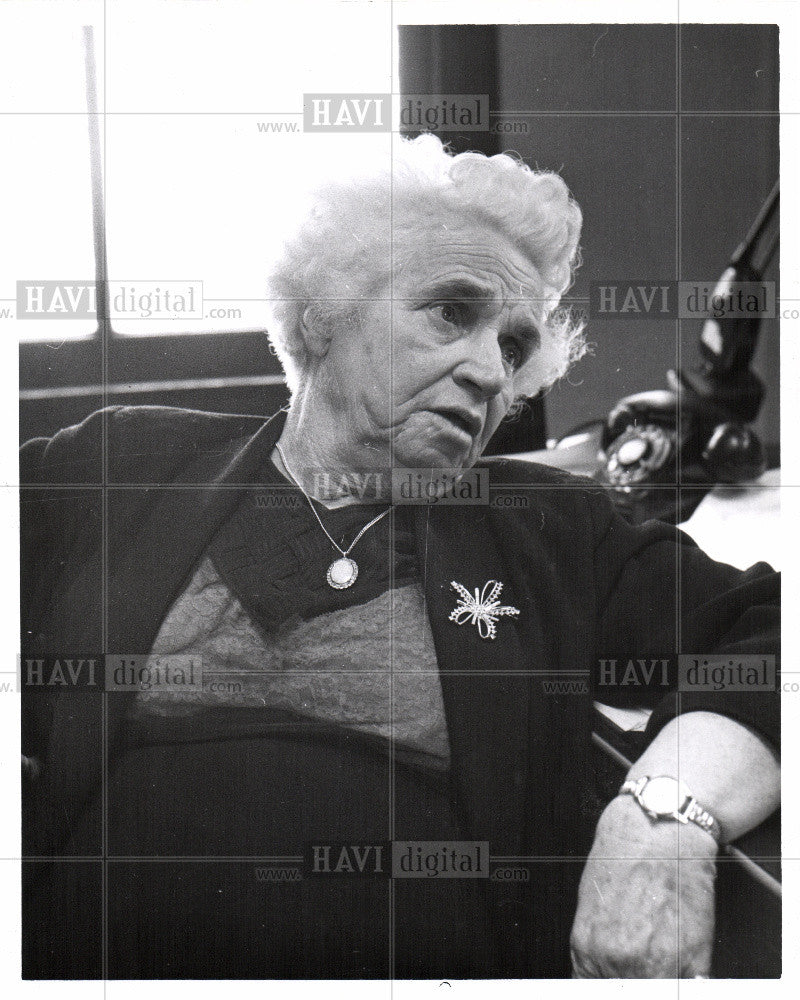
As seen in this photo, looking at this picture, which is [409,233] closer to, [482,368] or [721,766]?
[482,368]

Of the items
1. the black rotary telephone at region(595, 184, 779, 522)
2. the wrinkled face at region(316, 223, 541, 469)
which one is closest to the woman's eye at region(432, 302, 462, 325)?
the wrinkled face at region(316, 223, 541, 469)

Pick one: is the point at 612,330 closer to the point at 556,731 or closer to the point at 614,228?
the point at 614,228

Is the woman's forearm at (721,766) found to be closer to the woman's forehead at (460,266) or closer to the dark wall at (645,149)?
the dark wall at (645,149)

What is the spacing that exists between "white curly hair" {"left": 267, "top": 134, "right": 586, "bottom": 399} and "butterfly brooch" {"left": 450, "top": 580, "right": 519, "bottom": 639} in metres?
0.41

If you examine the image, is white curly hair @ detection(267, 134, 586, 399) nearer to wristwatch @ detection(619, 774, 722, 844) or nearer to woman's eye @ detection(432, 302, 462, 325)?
woman's eye @ detection(432, 302, 462, 325)

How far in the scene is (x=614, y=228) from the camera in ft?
6.72

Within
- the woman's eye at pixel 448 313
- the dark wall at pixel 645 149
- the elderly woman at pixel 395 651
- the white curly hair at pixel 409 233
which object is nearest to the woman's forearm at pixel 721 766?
the elderly woman at pixel 395 651

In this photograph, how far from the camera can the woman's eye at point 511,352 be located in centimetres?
203

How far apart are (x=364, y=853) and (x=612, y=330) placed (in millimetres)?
1198

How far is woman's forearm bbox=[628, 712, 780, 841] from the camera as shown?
1.99m

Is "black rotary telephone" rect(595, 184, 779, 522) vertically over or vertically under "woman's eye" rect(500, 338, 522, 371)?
under

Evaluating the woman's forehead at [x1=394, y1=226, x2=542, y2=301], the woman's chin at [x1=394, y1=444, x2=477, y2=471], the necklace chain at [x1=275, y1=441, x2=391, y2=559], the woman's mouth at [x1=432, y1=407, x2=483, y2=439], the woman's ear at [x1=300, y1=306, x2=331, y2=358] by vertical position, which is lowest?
the necklace chain at [x1=275, y1=441, x2=391, y2=559]

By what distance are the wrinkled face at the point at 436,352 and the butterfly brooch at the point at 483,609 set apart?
274 mm

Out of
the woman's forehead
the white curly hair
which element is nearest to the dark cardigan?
the white curly hair
